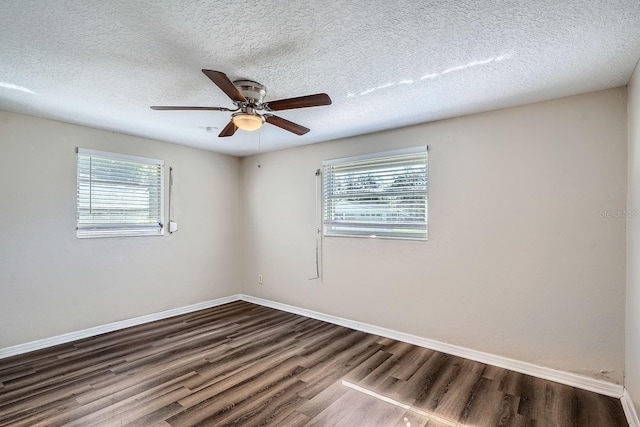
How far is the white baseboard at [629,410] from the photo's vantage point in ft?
6.46

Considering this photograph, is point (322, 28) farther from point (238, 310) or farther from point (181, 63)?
point (238, 310)

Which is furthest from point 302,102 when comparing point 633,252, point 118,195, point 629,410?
point 629,410

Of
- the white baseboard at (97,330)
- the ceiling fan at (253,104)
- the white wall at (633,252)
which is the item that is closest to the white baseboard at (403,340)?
the white baseboard at (97,330)

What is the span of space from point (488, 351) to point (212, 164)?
4.19 meters

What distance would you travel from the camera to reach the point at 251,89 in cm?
232

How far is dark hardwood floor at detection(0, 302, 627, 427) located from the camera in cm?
206

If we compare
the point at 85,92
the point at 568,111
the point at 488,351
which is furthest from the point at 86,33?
the point at 488,351

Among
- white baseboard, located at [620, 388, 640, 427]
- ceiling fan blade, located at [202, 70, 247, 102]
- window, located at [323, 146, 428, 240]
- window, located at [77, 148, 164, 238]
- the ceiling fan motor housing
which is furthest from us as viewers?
window, located at [77, 148, 164, 238]

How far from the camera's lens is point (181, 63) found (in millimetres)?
2049

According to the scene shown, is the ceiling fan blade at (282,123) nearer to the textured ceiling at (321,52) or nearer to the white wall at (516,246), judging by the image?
the textured ceiling at (321,52)

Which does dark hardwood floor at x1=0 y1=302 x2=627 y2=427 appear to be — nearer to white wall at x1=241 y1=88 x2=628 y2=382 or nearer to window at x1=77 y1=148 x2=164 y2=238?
white wall at x1=241 y1=88 x2=628 y2=382

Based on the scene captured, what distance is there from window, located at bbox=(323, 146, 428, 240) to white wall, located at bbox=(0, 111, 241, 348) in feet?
6.45

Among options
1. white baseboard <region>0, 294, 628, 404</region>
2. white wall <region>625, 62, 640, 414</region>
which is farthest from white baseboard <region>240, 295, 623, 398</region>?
white wall <region>625, 62, 640, 414</region>

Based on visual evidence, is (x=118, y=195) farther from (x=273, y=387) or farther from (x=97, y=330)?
(x=273, y=387)
